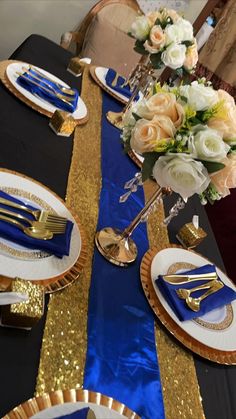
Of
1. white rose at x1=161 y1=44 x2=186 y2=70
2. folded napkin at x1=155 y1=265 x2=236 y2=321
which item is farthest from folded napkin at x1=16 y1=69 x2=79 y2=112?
folded napkin at x1=155 y1=265 x2=236 y2=321

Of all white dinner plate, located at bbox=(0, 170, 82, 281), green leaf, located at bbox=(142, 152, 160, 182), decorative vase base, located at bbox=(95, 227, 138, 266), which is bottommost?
decorative vase base, located at bbox=(95, 227, 138, 266)

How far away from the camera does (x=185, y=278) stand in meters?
0.78

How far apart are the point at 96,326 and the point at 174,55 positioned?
799 mm

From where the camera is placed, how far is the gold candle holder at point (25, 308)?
547mm

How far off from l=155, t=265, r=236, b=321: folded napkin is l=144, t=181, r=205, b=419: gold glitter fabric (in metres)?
0.05

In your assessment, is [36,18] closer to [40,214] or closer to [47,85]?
[47,85]

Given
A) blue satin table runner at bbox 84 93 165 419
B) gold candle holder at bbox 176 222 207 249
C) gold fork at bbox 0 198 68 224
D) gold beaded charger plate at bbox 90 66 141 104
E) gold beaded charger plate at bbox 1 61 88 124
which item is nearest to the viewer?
blue satin table runner at bbox 84 93 165 419

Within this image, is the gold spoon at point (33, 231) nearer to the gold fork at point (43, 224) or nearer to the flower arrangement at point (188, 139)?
the gold fork at point (43, 224)

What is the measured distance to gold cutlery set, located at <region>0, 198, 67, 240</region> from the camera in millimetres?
680

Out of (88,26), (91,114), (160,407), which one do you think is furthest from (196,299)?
(88,26)

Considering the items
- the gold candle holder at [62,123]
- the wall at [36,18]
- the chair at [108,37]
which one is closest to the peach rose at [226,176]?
the gold candle holder at [62,123]

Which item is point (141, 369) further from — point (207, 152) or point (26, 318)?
point (207, 152)

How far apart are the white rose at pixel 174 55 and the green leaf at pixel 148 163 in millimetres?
587

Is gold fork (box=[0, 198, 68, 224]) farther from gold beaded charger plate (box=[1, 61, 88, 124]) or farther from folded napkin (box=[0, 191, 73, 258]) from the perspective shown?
gold beaded charger plate (box=[1, 61, 88, 124])
